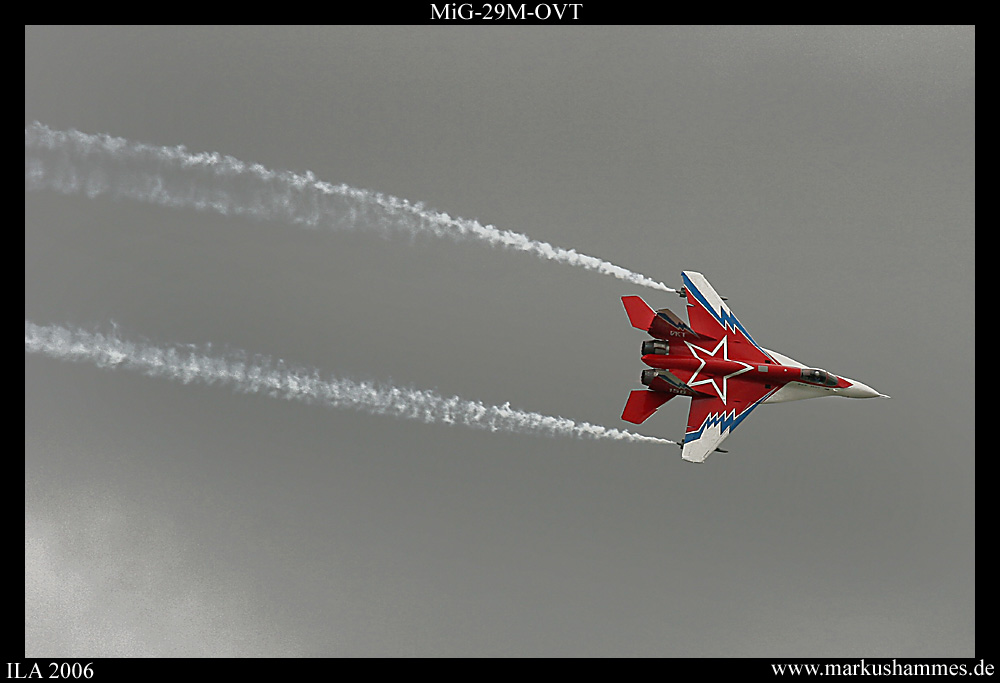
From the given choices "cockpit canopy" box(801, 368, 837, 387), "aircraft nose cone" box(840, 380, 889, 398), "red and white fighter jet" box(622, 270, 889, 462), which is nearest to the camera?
"red and white fighter jet" box(622, 270, 889, 462)

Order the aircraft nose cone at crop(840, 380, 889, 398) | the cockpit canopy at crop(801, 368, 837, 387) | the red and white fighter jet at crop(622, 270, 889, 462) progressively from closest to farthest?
the red and white fighter jet at crop(622, 270, 889, 462), the cockpit canopy at crop(801, 368, 837, 387), the aircraft nose cone at crop(840, 380, 889, 398)

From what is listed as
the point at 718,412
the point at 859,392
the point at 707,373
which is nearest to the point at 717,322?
the point at 707,373

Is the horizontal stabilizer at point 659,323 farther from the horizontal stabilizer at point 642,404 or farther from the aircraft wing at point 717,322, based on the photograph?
the horizontal stabilizer at point 642,404

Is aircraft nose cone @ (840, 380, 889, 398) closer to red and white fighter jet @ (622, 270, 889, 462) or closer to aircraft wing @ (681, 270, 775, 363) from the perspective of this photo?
red and white fighter jet @ (622, 270, 889, 462)

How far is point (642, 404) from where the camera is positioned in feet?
93.7

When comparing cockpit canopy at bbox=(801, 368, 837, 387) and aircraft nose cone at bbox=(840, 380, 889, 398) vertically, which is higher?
cockpit canopy at bbox=(801, 368, 837, 387)

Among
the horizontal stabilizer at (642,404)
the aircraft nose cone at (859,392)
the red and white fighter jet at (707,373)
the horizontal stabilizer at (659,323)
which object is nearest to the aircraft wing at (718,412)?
the red and white fighter jet at (707,373)

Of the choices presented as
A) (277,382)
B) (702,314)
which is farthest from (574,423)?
(277,382)

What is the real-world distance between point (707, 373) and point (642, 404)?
1.94 metres

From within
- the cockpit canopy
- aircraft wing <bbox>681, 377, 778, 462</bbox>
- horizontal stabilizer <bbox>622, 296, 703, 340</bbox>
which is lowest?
aircraft wing <bbox>681, 377, 778, 462</bbox>

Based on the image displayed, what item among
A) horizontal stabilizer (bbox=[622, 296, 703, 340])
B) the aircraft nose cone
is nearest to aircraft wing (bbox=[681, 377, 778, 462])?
horizontal stabilizer (bbox=[622, 296, 703, 340])

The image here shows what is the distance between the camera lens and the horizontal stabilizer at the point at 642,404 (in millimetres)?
28531

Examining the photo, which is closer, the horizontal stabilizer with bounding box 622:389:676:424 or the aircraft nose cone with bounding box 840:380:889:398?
the horizontal stabilizer with bounding box 622:389:676:424

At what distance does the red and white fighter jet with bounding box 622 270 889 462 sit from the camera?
93.1 feet
